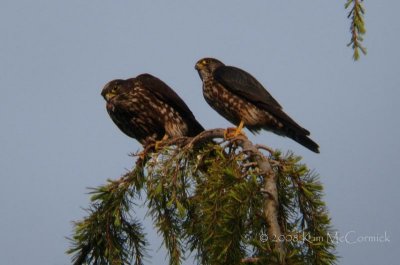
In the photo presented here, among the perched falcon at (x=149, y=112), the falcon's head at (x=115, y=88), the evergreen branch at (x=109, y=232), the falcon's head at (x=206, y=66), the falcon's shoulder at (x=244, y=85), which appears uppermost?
the falcon's head at (x=206, y=66)

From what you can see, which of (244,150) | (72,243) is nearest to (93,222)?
(72,243)

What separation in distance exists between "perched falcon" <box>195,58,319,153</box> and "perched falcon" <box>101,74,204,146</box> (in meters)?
0.42

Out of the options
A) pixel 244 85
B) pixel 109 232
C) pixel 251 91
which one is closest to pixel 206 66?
pixel 244 85

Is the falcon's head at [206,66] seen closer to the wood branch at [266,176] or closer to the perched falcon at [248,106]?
the perched falcon at [248,106]

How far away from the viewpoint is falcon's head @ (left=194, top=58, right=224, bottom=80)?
333 inches

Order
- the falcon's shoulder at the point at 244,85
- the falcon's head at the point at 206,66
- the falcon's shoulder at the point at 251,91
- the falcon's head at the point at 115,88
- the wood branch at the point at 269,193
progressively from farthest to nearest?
the falcon's head at the point at 206,66, the falcon's head at the point at 115,88, the falcon's shoulder at the point at 244,85, the falcon's shoulder at the point at 251,91, the wood branch at the point at 269,193

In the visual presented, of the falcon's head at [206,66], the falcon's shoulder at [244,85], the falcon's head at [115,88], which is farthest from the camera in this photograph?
the falcon's head at [206,66]

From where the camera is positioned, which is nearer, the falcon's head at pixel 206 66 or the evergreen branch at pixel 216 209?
the evergreen branch at pixel 216 209

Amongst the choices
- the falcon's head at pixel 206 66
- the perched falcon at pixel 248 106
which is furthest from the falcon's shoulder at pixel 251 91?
the falcon's head at pixel 206 66

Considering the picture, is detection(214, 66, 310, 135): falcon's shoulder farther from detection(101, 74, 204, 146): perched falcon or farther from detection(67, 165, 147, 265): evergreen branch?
detection(67, 165, 147, 265): evergreen branch

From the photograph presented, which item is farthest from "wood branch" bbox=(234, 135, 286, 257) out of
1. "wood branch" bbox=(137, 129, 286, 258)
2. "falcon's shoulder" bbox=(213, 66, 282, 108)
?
"falcon's shoulder" bbox=(213, 66, 282, 108)

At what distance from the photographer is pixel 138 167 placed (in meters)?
5.25

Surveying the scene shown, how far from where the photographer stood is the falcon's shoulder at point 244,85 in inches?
307

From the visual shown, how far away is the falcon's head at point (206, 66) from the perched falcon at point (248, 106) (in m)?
0.38
